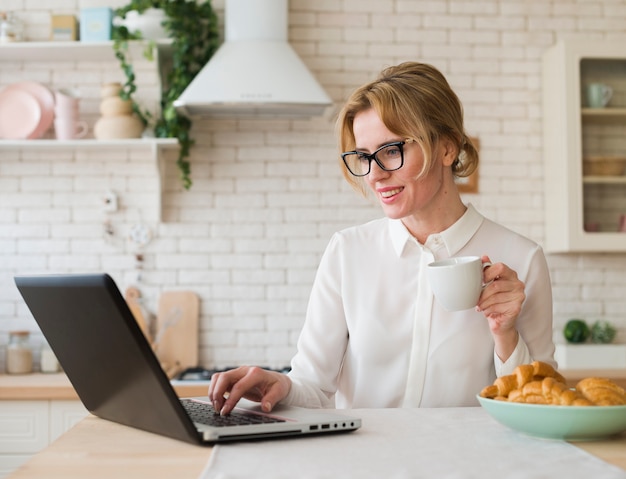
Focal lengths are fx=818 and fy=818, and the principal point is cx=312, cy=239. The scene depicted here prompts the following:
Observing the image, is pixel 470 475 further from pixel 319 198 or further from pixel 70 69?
pixel 70 69

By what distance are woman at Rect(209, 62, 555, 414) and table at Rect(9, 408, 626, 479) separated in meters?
0.47

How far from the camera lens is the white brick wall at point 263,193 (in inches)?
148

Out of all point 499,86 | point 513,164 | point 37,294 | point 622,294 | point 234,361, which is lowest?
point 234,361

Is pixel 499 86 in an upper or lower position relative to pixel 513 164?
upper

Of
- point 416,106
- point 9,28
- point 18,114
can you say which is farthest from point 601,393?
point 9,28

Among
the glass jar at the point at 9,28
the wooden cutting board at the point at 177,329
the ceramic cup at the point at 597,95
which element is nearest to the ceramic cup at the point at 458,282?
the wooden cutting board at the point at 177,329

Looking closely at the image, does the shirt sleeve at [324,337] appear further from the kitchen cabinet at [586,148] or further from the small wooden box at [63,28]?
the small wooden box at [63,28]

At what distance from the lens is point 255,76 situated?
11.2 feet

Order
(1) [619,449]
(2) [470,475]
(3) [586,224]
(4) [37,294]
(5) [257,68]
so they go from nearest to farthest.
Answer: (2) [470,475] → (1) [619,449] → (4) [37,294] → (5) [257,68] → (3) [586,224]

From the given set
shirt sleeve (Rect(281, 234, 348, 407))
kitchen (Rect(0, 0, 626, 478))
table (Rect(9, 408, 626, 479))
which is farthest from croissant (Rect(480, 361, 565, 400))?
kitchen (Rect(0, 0, 626, 478))

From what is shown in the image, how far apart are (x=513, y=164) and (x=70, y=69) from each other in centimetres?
212

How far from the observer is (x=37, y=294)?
132 cm

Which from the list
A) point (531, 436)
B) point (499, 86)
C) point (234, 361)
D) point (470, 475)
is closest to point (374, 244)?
point (531, 436)

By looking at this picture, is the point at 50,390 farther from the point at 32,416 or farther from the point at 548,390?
the point at 548,390
